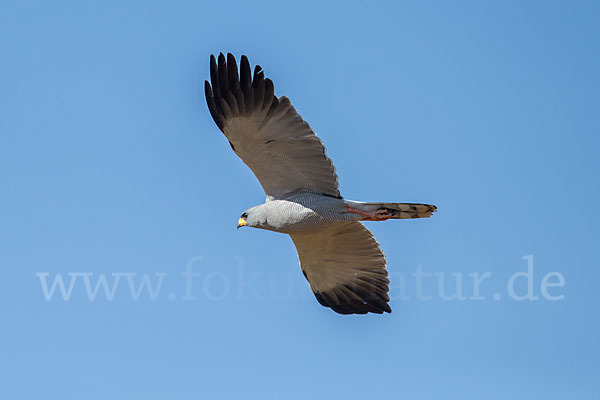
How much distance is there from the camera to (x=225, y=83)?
1212 cm

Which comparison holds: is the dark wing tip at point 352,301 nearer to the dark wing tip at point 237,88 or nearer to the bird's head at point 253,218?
the bird's head at point 253,218

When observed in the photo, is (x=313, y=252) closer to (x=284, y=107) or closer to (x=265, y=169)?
(x=265, y=169)

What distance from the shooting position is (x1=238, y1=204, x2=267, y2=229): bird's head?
13000 mm

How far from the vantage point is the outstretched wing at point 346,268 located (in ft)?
45.4

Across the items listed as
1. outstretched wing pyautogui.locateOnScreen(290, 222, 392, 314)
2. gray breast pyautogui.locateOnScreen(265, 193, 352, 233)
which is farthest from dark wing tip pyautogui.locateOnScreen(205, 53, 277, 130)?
outstretched wing pyautogui.locateOnScreen(290, 222, 392, 314)

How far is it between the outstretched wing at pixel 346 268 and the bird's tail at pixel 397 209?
853mm

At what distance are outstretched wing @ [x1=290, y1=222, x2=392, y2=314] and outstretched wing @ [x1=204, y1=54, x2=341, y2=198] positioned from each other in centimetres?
131

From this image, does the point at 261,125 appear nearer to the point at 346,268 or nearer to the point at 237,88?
the point at 237,88

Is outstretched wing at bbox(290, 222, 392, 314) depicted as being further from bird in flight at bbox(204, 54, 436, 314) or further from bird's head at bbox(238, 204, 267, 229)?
bird's head at bbox(238, 204, 267, 229)

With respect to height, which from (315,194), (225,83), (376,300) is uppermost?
(225,83)

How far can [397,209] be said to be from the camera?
493 inches

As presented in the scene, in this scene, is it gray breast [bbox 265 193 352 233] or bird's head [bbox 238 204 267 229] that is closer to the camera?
Result: gray breast [bbox 265 193 352 233]

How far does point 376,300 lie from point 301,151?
316 cm

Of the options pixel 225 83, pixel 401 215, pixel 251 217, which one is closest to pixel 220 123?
pixel 225 83
